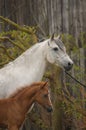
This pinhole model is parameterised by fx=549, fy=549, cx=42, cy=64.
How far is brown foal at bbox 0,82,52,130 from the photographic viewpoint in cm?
781

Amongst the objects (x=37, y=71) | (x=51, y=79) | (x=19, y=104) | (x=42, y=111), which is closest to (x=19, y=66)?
(x=37, y=71)

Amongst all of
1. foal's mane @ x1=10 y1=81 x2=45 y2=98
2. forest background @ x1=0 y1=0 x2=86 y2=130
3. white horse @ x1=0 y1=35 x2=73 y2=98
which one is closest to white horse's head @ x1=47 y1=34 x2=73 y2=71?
white horse @ x1=0 y1=35 x2=73 y2=98

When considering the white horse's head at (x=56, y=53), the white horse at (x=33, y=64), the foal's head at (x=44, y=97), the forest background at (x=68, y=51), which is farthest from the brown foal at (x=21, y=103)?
the forest background at (x=68, y=51)

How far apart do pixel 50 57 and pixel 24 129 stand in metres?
2.82

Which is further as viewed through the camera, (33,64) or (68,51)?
(68,51)

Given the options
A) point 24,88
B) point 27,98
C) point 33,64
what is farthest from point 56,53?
point 27,98

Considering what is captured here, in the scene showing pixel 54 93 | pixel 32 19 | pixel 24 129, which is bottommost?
pixel 24 129

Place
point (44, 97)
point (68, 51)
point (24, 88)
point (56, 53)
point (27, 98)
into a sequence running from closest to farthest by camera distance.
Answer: point (44, 97)
point (27, 98)
point (24, 88)
point (56, 53)
point (68, 51)

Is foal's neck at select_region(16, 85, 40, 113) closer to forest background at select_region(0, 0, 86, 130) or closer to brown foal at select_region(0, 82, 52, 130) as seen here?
brown foal at select_region(0, 82, 52, 130)

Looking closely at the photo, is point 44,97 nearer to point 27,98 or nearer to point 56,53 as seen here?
point 27,98

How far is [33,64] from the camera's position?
8.62 metres

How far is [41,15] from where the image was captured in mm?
10805

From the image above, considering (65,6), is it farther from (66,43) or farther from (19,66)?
(19,66)

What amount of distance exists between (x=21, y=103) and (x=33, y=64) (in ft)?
2.83
